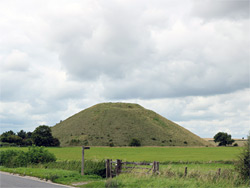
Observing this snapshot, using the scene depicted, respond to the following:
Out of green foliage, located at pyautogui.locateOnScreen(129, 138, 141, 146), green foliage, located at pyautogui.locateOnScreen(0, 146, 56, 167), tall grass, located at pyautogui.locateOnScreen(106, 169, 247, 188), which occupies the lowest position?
tall grass, located at pyautogui.locateOnScreen(106, 169, 247, 188)


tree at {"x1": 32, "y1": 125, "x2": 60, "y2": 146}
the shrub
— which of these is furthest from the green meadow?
tree at {"x1": 32, "y1": 125, "x2": 60, "y2": 146}

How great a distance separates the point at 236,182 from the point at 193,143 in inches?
4454

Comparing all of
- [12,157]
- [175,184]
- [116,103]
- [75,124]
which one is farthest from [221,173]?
[116,103]

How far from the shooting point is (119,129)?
134m

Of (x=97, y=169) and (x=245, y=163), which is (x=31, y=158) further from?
(x=245, y=163)

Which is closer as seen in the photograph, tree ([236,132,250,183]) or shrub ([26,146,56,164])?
tree ([236,132,250,183])

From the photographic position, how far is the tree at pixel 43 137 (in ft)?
347

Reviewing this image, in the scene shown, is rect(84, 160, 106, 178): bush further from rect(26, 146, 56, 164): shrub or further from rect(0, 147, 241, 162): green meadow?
rect(0, 147, 241, 162): green meadow

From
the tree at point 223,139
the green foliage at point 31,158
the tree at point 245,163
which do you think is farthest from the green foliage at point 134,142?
the tree at point 245,163

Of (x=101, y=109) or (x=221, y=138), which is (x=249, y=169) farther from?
(x=101, y=109)

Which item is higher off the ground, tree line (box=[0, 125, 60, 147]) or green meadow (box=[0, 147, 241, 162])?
tree line (box=[0, 125, 60, 147])

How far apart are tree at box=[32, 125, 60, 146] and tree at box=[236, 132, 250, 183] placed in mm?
89937

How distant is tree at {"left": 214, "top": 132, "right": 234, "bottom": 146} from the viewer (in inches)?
5517

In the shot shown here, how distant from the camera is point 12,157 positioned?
38.1 m
